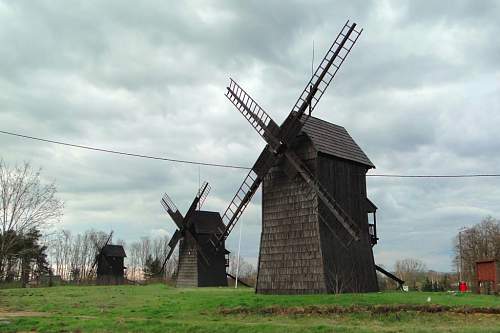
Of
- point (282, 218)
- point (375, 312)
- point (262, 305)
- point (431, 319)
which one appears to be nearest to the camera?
point (431, 319)

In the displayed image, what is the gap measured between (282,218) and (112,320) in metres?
11.7

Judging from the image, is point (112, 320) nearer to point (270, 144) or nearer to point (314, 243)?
point (314, 243)

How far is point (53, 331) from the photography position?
16531mm

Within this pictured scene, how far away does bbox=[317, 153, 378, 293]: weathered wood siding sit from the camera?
25422 millimetres

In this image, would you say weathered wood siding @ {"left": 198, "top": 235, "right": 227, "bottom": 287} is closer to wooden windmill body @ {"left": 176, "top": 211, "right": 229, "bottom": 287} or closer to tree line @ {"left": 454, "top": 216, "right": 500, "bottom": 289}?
wooden windmill body @ {"left": 176, "top": 211, "right": 229, "bottom": 287}

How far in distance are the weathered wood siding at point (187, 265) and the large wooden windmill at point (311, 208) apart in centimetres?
2012

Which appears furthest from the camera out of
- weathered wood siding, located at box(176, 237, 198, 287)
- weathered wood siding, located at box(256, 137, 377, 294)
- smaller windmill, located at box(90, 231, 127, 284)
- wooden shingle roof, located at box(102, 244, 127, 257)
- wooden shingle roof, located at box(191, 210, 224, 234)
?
wooden shingle roof, located at box(102, 244, 127, 257)

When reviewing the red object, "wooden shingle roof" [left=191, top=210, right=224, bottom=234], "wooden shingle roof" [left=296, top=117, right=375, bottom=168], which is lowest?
the red object

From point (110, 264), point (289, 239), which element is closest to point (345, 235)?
point (289, 239)

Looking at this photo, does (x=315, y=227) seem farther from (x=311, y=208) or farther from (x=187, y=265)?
(x=187, y=265)

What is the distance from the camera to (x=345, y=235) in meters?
26.5

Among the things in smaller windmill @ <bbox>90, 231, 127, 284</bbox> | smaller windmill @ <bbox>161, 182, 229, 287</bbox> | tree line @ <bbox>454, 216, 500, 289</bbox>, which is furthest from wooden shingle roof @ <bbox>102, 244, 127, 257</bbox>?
tree line @ <bbox>454, 216, 500, 289</bbox>

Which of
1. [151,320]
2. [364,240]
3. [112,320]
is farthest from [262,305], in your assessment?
[364,240]

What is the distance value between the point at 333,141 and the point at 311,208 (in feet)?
16.4
